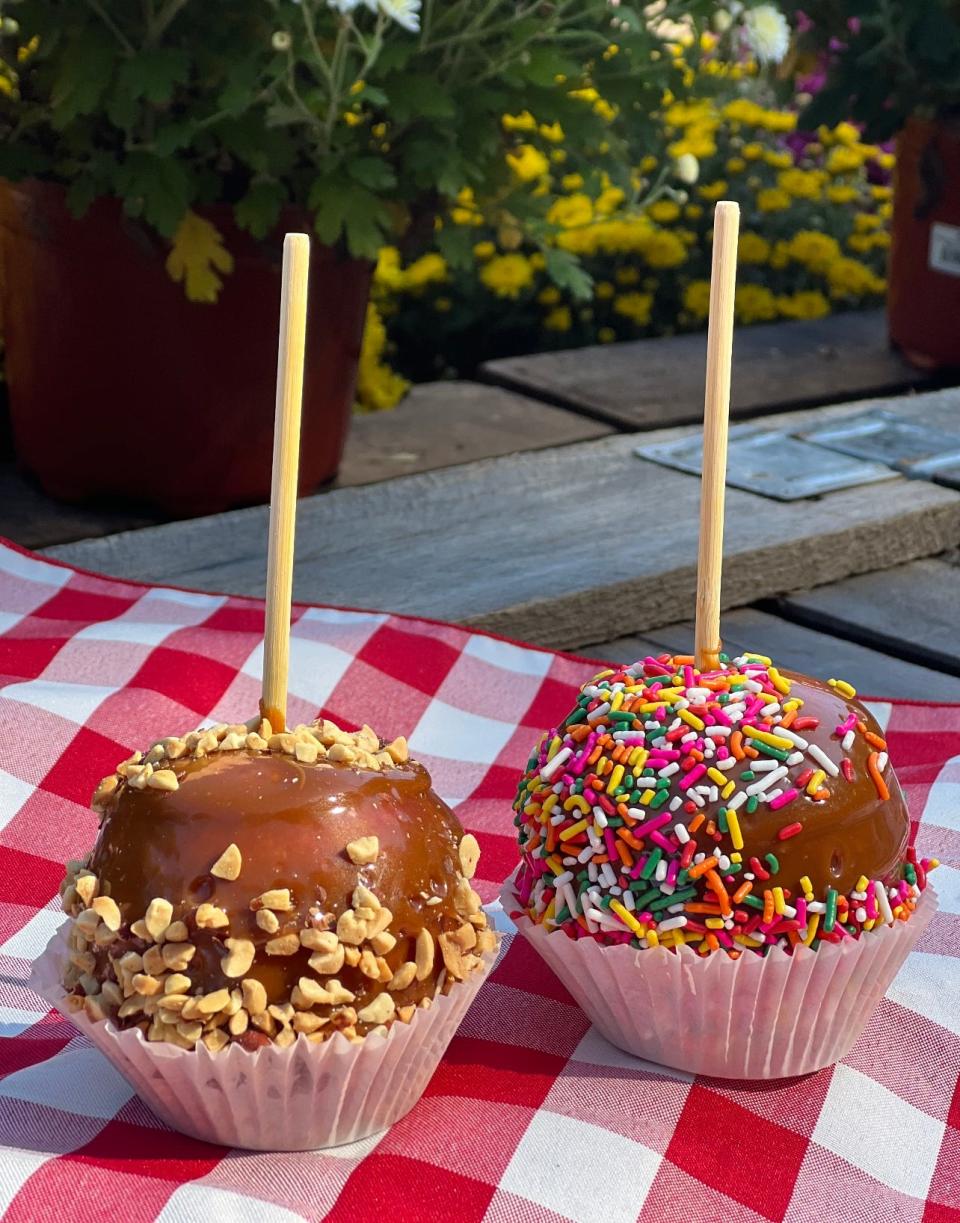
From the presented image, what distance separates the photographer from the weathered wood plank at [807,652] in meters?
1.63

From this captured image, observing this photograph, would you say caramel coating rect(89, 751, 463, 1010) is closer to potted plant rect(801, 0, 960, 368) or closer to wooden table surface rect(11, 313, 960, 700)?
wooden table surface rect(11, 313, 960, 700)

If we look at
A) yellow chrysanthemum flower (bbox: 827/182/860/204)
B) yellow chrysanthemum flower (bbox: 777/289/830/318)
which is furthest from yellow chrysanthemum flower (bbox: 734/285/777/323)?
yellow chrysanthemum flower (bbox: 827/182/860/204)

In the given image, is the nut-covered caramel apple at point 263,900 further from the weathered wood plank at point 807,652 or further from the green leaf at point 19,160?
the green leaf at point 19,160

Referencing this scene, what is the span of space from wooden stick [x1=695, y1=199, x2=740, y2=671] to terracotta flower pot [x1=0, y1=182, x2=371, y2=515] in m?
1.03

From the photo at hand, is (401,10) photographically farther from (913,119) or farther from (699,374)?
(913,119)

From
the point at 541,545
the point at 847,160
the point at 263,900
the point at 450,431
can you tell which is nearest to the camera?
the point at 263,900

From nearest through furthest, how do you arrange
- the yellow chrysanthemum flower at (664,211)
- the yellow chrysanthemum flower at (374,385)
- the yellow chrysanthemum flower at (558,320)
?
the yellow chrysanthemum flower at (374,385), the yellow chrysanthemum flower at (558,320), the yellow chrysanthemum flower at (664,211)

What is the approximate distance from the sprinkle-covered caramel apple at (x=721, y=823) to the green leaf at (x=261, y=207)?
1.01m

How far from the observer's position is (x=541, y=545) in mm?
1878

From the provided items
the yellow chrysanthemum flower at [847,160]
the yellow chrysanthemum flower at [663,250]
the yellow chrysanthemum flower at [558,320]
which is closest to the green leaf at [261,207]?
the yellow chrysanthemum flower at [558,320]

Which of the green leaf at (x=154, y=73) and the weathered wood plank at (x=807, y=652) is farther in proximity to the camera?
the green leaf at (x=154, y=73)

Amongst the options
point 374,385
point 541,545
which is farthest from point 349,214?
point 374,385

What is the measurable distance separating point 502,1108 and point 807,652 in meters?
0.83

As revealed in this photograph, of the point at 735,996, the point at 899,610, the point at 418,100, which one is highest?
the point at 418,100
